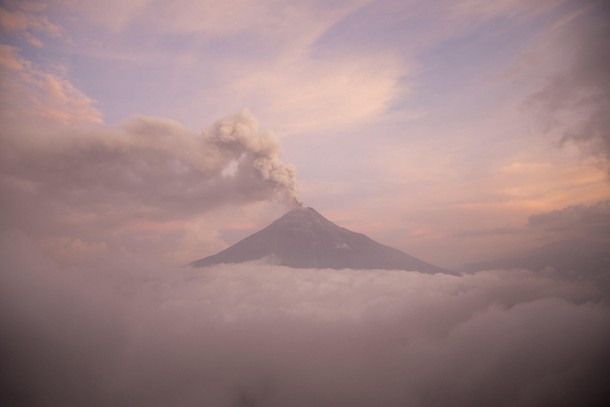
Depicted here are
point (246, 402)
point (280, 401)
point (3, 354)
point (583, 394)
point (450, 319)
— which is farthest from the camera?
point (246, 402)

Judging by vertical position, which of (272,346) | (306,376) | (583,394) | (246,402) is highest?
(272,346)

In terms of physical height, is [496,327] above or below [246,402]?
above

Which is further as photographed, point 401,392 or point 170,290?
point 170,290

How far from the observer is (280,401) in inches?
6570

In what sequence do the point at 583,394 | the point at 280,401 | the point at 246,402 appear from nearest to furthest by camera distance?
the point at 583,394
the point at 280,401
the point at 246,402

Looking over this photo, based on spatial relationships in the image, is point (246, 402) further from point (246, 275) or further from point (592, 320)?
point (592, 320)

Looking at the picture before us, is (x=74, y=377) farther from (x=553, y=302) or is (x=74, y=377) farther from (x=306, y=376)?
(x=553, y=302)

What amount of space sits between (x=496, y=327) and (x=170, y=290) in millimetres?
175229

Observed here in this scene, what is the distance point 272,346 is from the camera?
161625mm

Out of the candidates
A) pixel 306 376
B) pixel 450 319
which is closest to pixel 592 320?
pixel 450 319

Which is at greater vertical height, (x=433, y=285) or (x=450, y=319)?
(x=433, y=285)

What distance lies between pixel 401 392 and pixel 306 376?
5005 cm

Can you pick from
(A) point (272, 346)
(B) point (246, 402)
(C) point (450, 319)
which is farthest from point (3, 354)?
(C) point (450, 319)

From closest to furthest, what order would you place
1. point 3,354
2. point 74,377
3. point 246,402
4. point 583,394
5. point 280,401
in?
point 3,354 → point 74,377 → point 583,394 → point 280,401 → point 246,402
